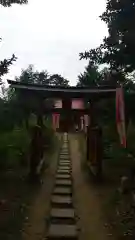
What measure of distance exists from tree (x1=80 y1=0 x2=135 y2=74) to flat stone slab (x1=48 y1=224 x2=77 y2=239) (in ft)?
15.3

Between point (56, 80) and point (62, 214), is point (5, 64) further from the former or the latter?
point (56, 80)

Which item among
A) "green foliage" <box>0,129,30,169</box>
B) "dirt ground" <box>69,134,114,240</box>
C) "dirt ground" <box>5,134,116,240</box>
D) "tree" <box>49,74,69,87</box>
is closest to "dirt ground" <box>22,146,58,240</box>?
"dirt ground" <box>5,134,116,240</box>

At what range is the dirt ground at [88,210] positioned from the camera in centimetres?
611

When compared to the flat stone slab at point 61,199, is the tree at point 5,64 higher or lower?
higher

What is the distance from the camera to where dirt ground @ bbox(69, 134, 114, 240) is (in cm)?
611

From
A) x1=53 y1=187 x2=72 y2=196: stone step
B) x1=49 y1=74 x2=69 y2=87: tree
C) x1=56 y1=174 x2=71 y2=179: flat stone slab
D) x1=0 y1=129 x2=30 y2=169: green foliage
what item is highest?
x1=49 y1=74 x2=69 y2=87: tree

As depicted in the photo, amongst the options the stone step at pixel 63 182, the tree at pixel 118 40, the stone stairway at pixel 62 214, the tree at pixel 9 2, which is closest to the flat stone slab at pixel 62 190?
the stone stairway at pixel 62 214

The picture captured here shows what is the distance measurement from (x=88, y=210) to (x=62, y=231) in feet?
7.02

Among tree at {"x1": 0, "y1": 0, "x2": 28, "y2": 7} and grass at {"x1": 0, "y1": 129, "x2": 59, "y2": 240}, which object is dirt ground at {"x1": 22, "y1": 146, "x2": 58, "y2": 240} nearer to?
grass at {"x1": 0, "y1": 129, "x2": 59, "y2": 240}

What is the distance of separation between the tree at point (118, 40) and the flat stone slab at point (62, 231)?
4674mm

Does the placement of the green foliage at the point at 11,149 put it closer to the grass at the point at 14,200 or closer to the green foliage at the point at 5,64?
the grass at the point at 14,200

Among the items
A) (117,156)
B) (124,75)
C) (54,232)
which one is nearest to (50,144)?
(117,156)

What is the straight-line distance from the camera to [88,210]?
7762 mm

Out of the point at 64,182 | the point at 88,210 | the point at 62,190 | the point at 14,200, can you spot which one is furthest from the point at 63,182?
the point at 14,200
